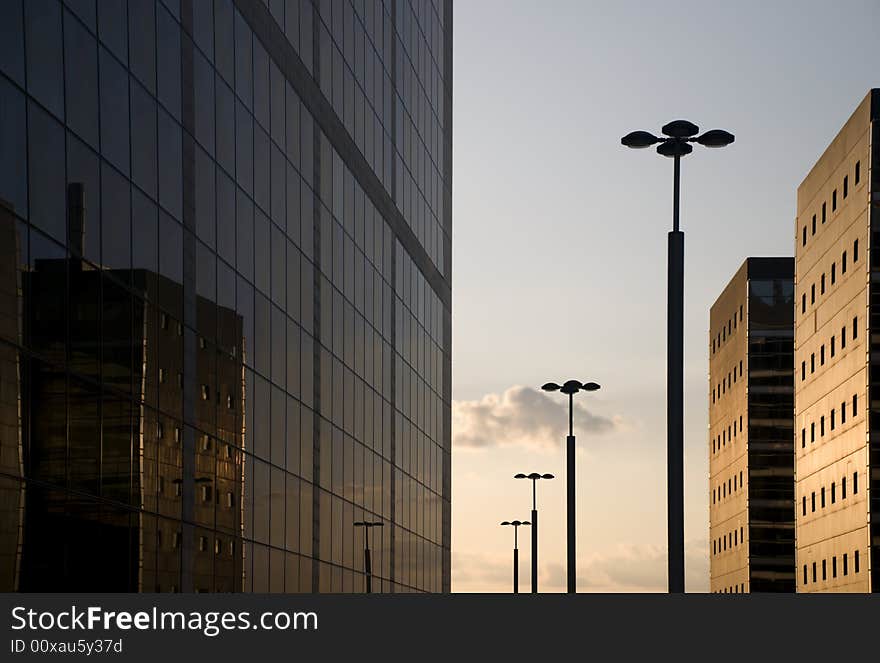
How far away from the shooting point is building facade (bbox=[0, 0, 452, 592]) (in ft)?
89.2

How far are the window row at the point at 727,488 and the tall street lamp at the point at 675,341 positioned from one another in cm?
13049

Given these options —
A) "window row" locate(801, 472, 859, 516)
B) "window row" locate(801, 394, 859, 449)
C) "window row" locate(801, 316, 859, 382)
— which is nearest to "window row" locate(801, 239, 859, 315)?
"window row" locate(801, 316, 859, 382)

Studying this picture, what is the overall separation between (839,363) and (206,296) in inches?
2897

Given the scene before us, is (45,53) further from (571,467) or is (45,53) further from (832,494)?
(832,494)

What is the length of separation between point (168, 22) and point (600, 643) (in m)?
25.2

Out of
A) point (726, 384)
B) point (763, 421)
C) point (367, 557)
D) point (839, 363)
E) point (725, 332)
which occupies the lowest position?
point (367, 557)

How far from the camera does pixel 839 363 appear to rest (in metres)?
104

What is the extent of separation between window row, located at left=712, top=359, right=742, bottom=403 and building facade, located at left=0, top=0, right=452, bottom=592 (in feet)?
318

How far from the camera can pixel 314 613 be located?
44.6 feet

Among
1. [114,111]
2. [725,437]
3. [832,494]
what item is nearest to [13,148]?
[114,111]

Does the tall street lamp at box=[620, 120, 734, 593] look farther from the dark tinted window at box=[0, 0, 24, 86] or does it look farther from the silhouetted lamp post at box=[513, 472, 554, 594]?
the silhouetted lamp post at box=[513, 472, 554, 594]

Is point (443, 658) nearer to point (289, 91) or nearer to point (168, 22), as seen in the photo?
point (168, 22)

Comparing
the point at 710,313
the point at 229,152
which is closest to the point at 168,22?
the point at 229,152

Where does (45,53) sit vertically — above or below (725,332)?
below
